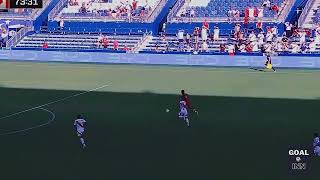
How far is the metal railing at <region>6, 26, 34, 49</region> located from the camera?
52406 mm

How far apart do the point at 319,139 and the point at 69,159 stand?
809 centimetres

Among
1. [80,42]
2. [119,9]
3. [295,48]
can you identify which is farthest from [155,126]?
[119,9]

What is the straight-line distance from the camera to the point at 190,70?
43.0 metres

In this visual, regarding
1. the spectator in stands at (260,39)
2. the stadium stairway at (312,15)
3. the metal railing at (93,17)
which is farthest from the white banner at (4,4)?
the stadium stairway at (312,15)

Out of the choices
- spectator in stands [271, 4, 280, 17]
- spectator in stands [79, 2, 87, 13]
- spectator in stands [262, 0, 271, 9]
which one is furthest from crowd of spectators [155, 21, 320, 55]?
spectator in stands [79, 2, 87, 13]

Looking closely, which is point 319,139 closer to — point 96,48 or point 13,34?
point 96,48

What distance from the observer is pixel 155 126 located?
77.6 ft

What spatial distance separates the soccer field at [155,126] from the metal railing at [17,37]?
43.7 ft

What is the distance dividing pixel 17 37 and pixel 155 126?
33.1 m

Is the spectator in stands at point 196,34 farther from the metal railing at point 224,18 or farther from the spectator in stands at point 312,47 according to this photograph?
the spectator in stands at point 312,47

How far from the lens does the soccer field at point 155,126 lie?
17891mm

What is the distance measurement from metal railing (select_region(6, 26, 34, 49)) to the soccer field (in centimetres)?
1333

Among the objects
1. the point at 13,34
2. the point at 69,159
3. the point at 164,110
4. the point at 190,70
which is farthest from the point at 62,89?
the point at 13,34

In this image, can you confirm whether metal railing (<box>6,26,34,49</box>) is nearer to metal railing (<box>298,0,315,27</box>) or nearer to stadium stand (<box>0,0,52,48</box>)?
stadium stand (<box>0,0,52,48</box>)
